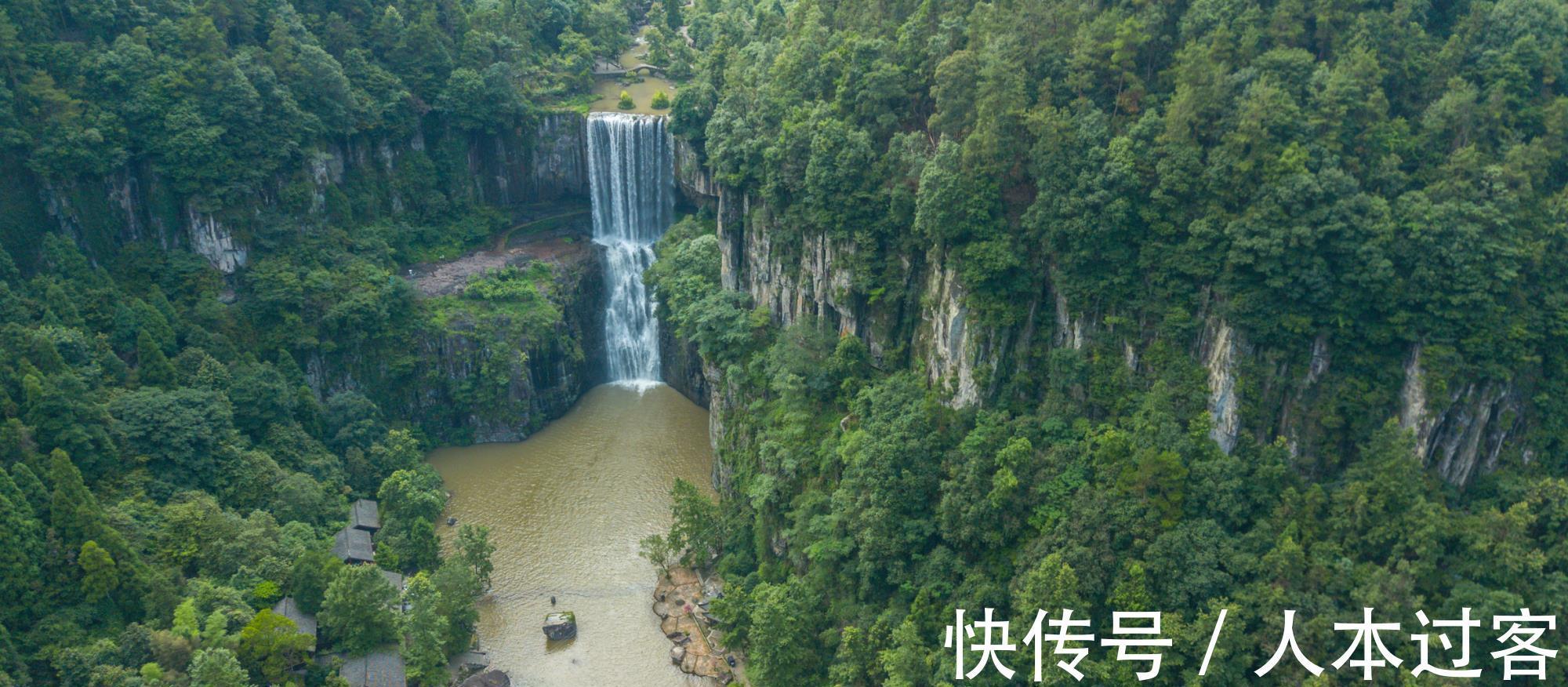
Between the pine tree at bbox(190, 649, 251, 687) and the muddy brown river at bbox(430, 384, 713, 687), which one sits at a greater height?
the pine tree at bbox(190, 649, 251, 687)

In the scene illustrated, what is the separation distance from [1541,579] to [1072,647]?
9.49 m

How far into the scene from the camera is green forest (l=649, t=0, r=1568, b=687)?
2584cm

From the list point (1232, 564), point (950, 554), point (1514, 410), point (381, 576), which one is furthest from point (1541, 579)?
point (381, 576)

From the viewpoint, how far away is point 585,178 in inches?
2125

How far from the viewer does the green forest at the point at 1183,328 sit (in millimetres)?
25844

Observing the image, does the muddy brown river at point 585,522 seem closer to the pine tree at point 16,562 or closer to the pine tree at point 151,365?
the pine tree at point 151,365

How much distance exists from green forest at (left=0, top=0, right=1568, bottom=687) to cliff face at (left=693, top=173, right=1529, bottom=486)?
0.38 ft

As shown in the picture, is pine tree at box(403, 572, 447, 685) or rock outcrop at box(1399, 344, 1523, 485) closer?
rock outcrop at box(1399, 344, 1523, 485)

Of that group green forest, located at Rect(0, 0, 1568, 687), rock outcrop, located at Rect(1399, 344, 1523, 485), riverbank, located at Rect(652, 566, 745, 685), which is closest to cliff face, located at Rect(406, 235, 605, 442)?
green forest, located at Rect(0, 0, 1568, 687)

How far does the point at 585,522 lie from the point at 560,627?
570cm

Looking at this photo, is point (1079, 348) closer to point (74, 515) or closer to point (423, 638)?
point (423, 638)

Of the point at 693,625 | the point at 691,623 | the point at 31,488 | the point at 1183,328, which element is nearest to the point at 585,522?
the point at 691,623

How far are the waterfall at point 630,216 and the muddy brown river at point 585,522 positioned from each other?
183 centimetres

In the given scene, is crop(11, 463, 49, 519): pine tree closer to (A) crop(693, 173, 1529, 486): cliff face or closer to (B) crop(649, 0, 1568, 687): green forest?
(B) crop(649, 0, 1568, 687): green forest
